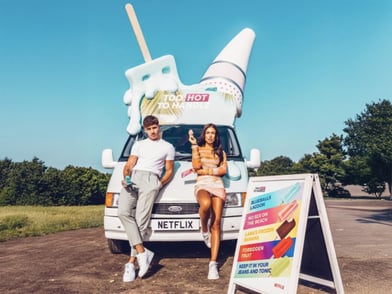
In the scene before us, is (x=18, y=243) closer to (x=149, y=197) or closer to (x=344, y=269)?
(x=149, y=197)

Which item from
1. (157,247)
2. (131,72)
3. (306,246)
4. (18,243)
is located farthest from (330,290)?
(18,243)

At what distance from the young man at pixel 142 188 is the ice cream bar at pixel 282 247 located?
71.0 inches

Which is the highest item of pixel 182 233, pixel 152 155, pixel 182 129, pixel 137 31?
pixel 137 31

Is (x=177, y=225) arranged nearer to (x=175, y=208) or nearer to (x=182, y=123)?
(x=175, y=208)

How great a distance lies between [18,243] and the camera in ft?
26.8

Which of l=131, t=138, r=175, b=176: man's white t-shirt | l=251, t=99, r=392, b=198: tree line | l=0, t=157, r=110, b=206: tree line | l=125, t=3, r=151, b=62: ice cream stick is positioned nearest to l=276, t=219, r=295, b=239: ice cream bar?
l=131, t=138, r=175, b=176: man's white t-shirt

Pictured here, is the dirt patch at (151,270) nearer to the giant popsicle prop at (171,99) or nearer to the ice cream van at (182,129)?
the ice cream van at (182,129)

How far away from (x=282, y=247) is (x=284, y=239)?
8cm

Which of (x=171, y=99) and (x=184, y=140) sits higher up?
(x=171, y=99)

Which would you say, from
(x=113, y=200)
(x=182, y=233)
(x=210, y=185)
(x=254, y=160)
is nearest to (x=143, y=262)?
(x=182, y=233)

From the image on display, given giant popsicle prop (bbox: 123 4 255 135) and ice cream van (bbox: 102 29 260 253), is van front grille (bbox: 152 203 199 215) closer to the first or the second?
ice cream van (bbox: 102 29 260 253)

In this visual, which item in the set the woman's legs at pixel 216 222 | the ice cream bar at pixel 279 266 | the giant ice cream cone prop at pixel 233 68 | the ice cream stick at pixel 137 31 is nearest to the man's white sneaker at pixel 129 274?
the woman's legs at pixel 216 222

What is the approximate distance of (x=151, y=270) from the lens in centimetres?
497

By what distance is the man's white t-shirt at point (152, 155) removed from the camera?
16.5ft
